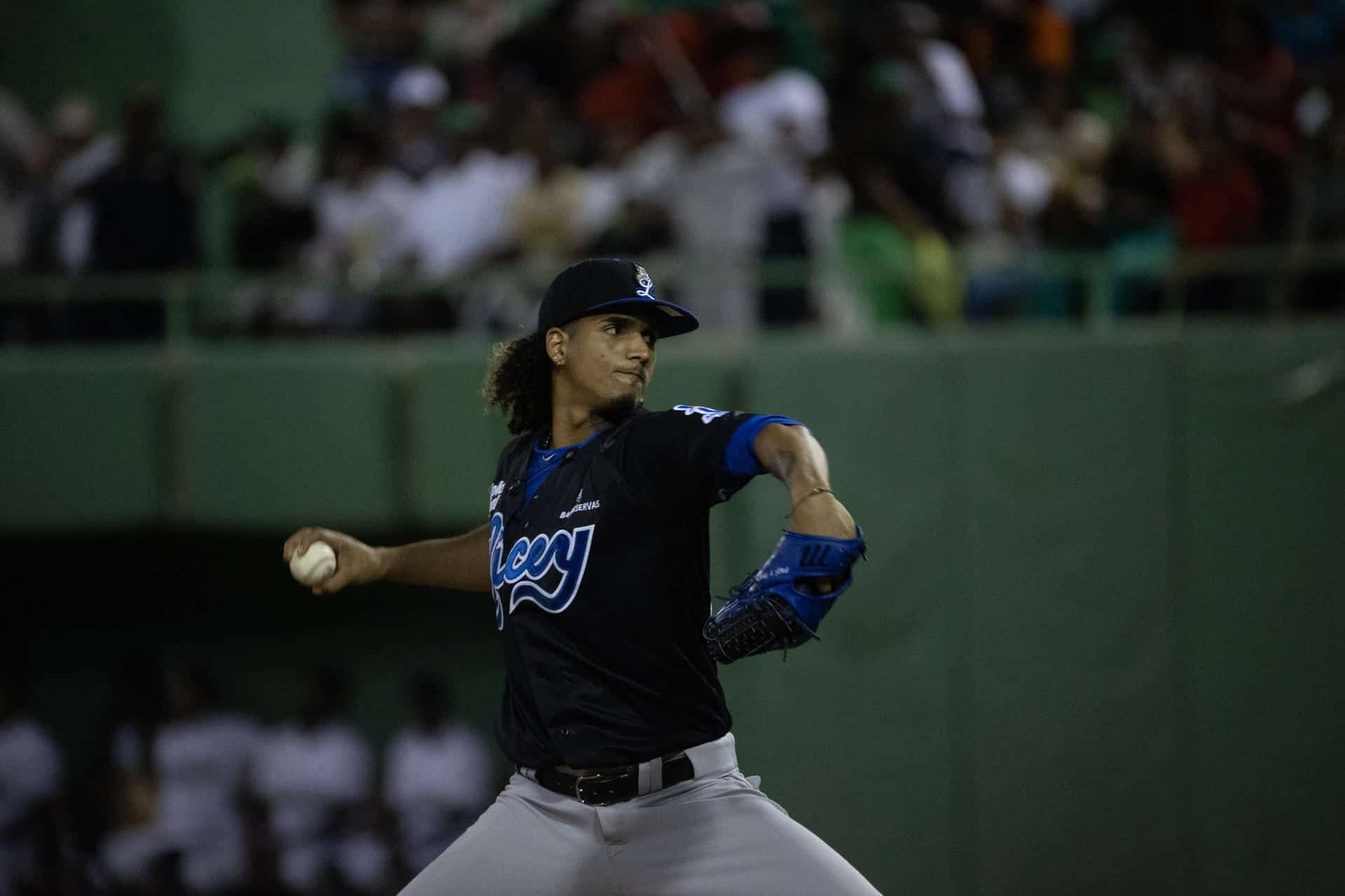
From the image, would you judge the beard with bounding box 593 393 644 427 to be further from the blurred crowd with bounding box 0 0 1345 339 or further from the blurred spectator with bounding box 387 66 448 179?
the blurred spectator with bounding box 387 66 448 179

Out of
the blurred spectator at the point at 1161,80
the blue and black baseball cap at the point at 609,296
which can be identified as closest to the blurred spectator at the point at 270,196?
the blurred spectator at the point at 1161,80

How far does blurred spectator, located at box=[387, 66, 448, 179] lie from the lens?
9477 mm

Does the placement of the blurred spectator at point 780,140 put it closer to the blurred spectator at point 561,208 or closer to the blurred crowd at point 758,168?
the blurred crowd at point 758,168

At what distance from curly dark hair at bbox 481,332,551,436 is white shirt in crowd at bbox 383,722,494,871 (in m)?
5.01

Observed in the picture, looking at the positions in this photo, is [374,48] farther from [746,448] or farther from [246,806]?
[746,448]

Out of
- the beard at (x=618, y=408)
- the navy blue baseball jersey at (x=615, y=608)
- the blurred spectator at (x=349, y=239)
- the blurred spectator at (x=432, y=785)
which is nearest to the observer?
the navy blue baseball jersey at (x=615, y=608)

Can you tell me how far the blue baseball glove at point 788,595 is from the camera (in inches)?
114

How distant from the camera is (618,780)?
3514 mm

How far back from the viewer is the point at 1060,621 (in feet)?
24.3

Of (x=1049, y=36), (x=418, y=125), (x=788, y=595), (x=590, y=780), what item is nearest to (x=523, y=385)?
(x=590, y=780)

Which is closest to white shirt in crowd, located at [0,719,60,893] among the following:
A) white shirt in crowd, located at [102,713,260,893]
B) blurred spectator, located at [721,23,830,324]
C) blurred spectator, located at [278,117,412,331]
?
white shirt in crowd, located at [102,713,260,893]

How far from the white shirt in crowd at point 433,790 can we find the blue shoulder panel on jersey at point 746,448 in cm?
590

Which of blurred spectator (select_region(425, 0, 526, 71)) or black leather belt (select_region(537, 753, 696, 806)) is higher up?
blurred spectator (select_region(425, 0, 526, 71))

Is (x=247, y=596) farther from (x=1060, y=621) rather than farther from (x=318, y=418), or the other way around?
(x=1060, y=621)
